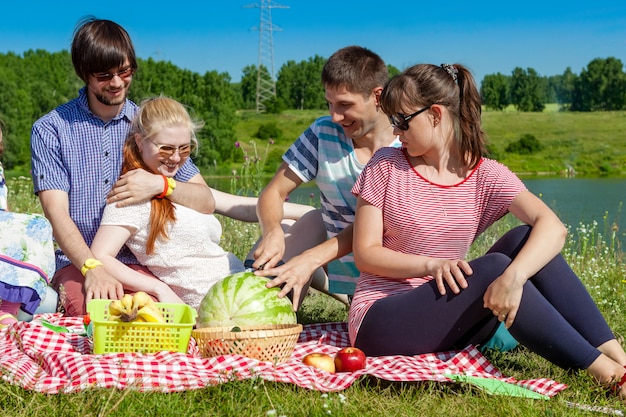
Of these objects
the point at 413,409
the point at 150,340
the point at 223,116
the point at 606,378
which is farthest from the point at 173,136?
the point at 223,116

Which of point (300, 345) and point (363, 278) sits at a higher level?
point (363, 278)

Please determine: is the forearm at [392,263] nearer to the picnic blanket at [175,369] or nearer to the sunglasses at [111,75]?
the picnic blanket at [175,369]

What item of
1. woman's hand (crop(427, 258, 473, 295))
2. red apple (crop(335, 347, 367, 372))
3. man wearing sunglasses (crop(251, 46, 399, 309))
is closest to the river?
man wearing sunglasses (crop(251, 46, 399, 309))

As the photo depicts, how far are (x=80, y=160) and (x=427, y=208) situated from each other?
2.36m

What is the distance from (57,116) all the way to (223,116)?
184 ft

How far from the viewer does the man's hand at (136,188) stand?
15.1ft

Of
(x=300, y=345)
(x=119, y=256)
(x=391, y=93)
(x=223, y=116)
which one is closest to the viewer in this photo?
(x=391, y=93)

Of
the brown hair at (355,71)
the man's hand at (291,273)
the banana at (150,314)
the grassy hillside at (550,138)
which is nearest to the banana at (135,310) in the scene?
the banana at (150,314)

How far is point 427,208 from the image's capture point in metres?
4.10

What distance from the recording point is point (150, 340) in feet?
12.7

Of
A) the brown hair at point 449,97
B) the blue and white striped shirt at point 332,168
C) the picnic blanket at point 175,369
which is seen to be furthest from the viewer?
the blue and white striped shirt at point 332,168

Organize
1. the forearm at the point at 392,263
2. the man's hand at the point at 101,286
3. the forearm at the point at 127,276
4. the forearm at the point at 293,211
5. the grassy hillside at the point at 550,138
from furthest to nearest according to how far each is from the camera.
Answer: the grassy hillside at the point at 550,138 → the forearm at the point at 293,211 → the forearm at the point at 127,276 → the man's hand at the point at 101,286 → the forearm at the point at 392,263

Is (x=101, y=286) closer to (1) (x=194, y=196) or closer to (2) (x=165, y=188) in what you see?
(2) (x=165, y=188)

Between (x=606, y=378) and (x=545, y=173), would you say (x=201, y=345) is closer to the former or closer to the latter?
(x=606, y=378)
